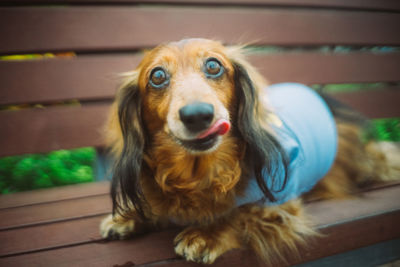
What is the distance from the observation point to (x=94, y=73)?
175 cm

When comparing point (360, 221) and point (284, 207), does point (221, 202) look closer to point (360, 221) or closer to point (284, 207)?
point (284, 207)

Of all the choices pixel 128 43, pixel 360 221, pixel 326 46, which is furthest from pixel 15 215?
pixel 326 46

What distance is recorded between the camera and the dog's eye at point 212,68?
105cm

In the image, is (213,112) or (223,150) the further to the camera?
(223,150)

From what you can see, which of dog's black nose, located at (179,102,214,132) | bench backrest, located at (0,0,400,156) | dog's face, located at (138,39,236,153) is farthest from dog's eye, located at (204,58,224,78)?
bench backrest, located at (0,0,400,156)

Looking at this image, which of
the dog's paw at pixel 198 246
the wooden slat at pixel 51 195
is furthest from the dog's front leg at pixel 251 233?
the wooden slat at pixel 51 195

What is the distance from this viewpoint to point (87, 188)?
1.67m

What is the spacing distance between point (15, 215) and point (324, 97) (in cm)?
185

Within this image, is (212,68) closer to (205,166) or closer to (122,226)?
(205,166)

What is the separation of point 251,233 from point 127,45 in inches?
54.0

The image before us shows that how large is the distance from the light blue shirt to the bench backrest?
2.10 feet

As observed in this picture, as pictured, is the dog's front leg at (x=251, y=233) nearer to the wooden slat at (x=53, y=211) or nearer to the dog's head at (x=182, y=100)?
the dog's head at (x=182, y=100)

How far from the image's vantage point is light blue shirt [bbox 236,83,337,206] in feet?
3.69

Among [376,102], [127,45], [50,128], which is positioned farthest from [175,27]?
[376,102]
